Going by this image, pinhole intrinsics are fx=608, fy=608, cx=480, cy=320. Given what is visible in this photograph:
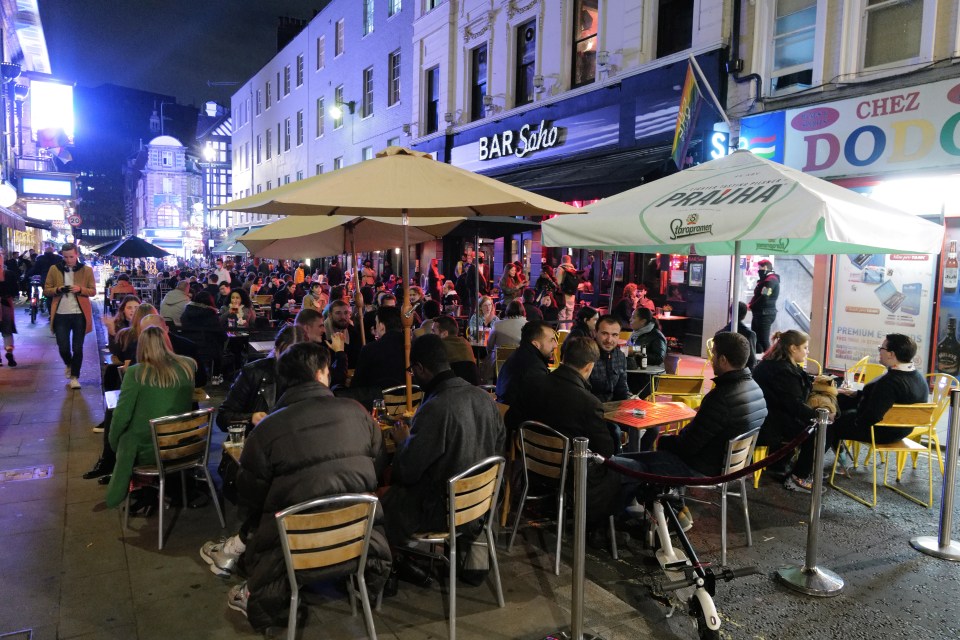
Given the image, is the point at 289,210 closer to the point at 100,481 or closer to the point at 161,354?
the point at 161,354

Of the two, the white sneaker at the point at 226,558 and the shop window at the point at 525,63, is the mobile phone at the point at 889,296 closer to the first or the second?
the white sneaker at the point at 226,558

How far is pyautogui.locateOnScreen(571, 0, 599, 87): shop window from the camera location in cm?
1479

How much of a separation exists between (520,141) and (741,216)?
42.2 ft

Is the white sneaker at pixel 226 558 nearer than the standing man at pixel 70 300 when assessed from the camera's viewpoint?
Yes

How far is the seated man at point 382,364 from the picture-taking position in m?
5.73

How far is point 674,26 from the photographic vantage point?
12773mm

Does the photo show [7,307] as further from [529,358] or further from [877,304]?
[877,304]

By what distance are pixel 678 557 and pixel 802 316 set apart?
8.42 metres

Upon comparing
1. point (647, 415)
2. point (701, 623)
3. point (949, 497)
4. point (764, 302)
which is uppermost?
point (764, 302)

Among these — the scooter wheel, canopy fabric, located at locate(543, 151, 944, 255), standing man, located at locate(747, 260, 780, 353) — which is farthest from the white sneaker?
standing man, located at locate(747, 260, 780, 353)

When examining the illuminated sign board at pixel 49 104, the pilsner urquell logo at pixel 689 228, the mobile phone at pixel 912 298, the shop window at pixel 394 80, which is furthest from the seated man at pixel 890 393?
the illuminated sign board at pixel 49 104

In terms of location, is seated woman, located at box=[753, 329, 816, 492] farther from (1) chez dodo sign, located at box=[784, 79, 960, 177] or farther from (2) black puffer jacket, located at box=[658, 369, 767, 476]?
(1) chez dodo sign, located at box=[784, 79, 960, 177]

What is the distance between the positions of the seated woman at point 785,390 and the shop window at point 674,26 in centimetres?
892

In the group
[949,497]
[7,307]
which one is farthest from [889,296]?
[7,307]
